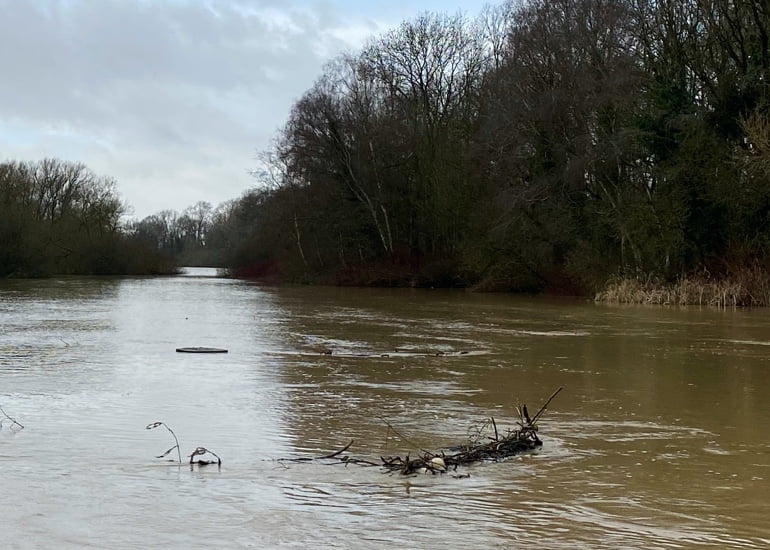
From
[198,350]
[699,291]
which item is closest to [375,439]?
[198,350]

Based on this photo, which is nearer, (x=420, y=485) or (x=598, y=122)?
(x=420, y=485)

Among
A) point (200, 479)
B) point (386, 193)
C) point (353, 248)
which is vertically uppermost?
point (386, 193)

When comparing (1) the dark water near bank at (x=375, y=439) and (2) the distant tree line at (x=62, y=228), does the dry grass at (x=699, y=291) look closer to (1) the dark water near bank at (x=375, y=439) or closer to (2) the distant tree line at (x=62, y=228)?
(1) the dark water near bank at (x=375, y=439)

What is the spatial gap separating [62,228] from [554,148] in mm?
42556

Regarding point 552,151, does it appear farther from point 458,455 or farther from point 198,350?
point 458,455

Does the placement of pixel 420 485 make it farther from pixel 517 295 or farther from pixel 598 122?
pixel 517 295

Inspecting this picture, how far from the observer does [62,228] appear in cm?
6309

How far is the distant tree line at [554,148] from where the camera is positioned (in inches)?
1118

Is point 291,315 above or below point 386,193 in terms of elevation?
below

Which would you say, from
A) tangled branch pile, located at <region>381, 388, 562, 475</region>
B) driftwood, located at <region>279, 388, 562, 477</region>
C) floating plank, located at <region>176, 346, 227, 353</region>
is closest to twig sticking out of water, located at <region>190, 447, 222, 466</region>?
driftwood, located at <region>279, 388, 562, 477</region>

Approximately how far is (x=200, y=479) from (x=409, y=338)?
10934 mm

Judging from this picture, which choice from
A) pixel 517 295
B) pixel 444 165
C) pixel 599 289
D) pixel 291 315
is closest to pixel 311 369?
pixel 291 315

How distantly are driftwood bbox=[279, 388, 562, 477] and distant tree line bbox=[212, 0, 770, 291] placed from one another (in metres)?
20.7

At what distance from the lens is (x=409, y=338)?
16.8 m
